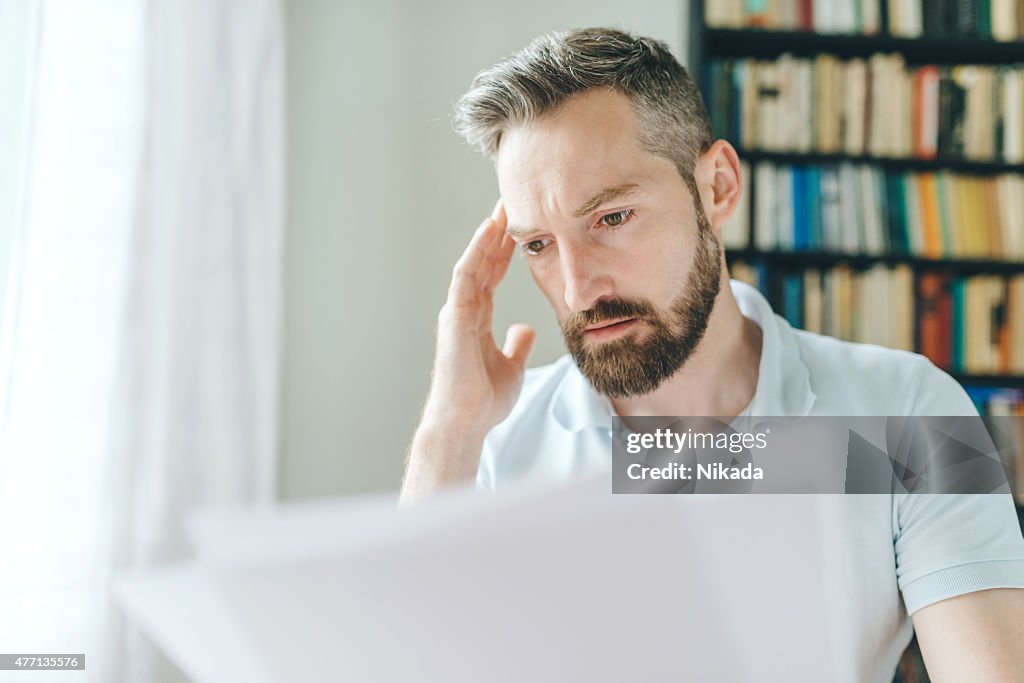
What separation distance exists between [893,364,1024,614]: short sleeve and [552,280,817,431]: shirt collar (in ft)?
0.54

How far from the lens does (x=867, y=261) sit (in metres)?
1.82

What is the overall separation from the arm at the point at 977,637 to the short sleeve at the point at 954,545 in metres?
0.01

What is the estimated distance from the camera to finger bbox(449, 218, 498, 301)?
3.25ft

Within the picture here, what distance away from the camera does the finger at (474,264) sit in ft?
3.25

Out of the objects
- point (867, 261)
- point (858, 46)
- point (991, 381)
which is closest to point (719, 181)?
point (867, 261)

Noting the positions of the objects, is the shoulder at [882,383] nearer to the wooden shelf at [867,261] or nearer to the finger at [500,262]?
the finger at [500,262]

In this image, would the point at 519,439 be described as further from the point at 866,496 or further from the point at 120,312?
the point at 120,312

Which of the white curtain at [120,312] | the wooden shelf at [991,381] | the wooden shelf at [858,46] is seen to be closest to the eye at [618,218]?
the white curtain at [120,312]

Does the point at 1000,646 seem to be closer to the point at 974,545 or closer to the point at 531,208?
the point at 974,545

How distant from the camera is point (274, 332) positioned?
1777 millimetres

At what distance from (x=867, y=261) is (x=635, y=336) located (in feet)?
3.70

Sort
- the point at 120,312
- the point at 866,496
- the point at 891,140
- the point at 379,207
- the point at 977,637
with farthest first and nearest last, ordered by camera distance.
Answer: the point at 379,207 < the point at 891,140 < the point at 120,312 < the point at 866,496 < the point at 977,637

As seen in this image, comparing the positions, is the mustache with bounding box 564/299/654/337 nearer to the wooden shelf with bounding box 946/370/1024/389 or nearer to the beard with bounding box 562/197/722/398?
the beard with bounding box 562/197/722/398

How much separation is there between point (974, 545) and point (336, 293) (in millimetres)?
1552
